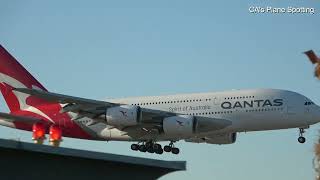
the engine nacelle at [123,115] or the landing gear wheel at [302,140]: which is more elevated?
the engine nacelle at [123,115]

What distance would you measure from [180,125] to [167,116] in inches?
64.1

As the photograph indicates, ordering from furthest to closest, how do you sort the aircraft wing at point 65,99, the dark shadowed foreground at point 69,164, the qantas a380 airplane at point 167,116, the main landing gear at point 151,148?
the main landing gear at point 151,148
the qantas a380 airplane at point 167,116
the aircraft wing at point 65,99
the dark shadowed foreground at point 69,164

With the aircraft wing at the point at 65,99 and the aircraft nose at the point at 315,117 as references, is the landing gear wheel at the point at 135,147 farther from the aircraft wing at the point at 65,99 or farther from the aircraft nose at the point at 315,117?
the aircraft nose at the point at 315,117

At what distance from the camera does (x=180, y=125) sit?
6041cm

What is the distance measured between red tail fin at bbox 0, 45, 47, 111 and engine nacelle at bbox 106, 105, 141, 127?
9.22 meters

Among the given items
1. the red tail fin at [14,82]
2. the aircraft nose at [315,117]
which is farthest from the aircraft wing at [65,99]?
the aircraft nose at [315,117]

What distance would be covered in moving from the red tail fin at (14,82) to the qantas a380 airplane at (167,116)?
1.41 metres

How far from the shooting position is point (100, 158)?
32.7 meters

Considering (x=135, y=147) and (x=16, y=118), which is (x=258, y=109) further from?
(x=16, y=118)

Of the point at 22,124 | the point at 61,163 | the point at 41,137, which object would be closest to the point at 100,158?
the point at 61,163

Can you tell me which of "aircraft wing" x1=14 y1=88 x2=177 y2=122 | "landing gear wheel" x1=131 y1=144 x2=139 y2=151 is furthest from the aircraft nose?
"landing gear wheel" x1=131 y1=144 x2=139 y2=151

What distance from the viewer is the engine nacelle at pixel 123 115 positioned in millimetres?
60188

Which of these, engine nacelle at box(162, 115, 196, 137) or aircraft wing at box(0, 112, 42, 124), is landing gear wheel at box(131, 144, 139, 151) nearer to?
engine nacelle at box(162, 115, 196, 137)

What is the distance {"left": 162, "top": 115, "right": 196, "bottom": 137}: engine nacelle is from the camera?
60.4 metres
